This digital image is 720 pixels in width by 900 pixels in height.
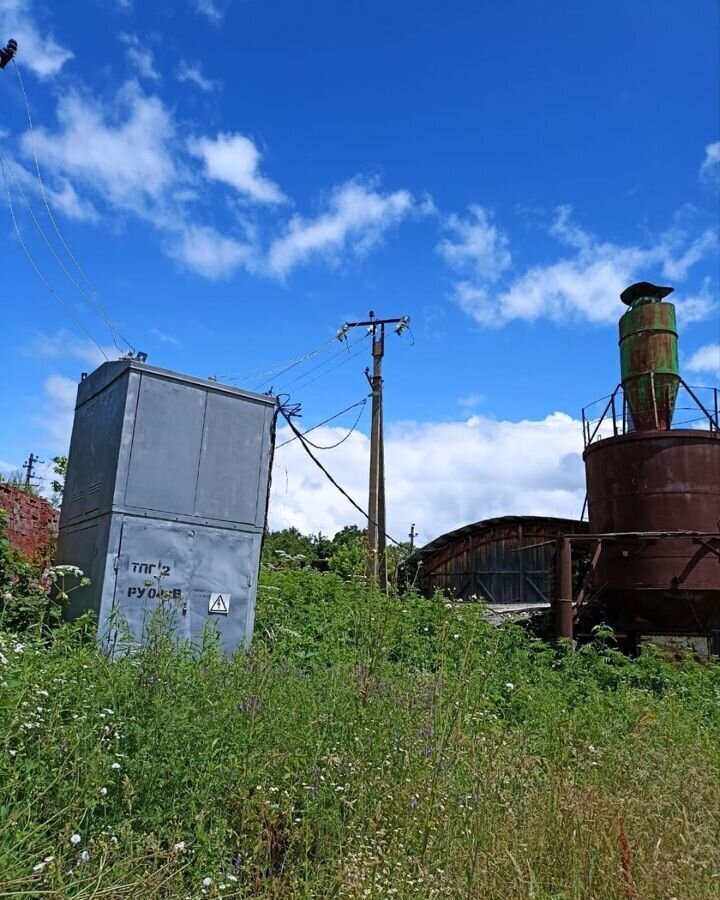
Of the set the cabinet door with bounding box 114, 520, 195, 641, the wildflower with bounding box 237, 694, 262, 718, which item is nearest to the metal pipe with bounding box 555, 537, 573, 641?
the cabinet door with bounding box 114, 520, 195, 641

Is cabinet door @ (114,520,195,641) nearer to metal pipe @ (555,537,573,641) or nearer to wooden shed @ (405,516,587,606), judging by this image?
metal pipe @ (555,537,573,641)

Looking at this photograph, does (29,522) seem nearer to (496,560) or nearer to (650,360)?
(650,360)

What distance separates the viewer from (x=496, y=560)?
2305 cm

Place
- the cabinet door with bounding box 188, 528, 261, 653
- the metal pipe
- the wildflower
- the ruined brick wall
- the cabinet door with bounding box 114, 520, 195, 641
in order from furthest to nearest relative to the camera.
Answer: the metal pipe
the ruined brick wall
the cabinet door with bounding box 188, 528, 261, 653
the cabinet door with bounding box 114, 520, 195, 641
the wildflower

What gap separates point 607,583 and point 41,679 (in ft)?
40.4

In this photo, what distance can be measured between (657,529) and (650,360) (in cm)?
402

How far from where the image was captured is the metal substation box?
24.8 ft

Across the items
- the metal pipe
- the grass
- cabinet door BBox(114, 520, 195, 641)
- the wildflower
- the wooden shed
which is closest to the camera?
the grass

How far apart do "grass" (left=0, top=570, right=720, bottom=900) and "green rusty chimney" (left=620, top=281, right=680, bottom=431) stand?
37.7ft

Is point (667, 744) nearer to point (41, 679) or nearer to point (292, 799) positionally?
point (292, 799)

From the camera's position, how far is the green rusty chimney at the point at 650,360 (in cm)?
1514

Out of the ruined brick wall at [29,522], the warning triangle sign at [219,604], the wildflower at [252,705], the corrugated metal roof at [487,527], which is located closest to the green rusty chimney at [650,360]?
the corrugated metal roof at [487,527]

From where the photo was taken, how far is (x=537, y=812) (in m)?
3.53

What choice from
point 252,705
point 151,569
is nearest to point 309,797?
point 252,705
